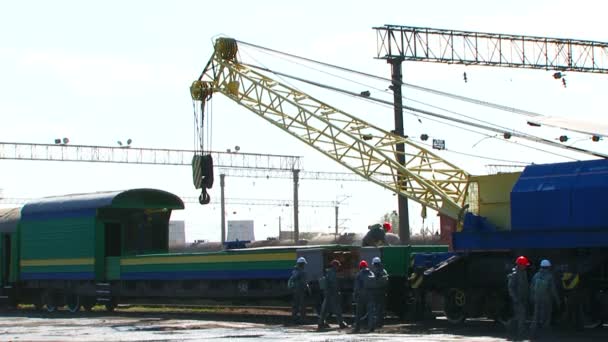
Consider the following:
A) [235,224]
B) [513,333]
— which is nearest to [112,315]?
[513,333]

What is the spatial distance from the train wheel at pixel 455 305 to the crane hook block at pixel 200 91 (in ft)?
65.9

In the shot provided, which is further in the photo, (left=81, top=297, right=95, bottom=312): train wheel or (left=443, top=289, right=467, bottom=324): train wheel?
(left=81, top=297, right=95, bottom=312): train wheel

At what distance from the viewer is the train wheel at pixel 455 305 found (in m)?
22.2

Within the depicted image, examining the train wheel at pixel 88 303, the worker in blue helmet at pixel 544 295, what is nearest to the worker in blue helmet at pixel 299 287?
the worker in blue helmet at pixel 544 295

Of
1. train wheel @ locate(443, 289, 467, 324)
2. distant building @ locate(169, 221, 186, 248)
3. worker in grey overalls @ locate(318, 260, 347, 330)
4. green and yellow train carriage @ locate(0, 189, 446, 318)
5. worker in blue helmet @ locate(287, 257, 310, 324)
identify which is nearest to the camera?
worker in grey overalls @ locate(318, 260, 347, 330)

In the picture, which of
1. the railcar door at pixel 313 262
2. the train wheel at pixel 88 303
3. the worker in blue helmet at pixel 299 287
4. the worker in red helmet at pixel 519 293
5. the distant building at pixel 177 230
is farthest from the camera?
the distant building at pixel 177 230

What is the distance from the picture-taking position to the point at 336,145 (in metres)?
38.9

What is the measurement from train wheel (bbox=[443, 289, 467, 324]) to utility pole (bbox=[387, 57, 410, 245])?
52.2 feet

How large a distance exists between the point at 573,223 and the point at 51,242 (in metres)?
18.3

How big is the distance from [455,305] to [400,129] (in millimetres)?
18489

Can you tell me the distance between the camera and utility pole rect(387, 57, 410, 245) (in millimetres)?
38906

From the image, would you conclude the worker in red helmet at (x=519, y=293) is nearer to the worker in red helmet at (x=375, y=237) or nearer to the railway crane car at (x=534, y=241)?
the railway crane car at (x=534, y=241)

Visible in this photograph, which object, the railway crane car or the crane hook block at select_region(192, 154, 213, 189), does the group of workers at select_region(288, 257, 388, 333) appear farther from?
the crane hook block at select_region(192, 154, 213, 189)

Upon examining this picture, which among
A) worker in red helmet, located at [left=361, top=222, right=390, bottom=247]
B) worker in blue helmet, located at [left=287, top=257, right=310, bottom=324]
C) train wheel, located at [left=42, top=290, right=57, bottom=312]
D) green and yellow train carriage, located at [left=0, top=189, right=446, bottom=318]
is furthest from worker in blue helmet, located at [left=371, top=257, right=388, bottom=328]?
train wheel, located at [left=42, top=290, right=57, bottom=312]
